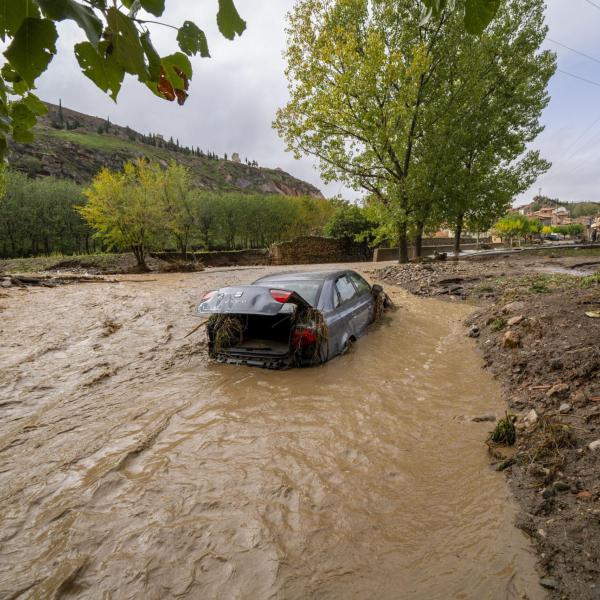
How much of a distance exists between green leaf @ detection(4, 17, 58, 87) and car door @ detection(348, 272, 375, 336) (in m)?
5.83

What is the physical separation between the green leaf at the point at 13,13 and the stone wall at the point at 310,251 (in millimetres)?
32372

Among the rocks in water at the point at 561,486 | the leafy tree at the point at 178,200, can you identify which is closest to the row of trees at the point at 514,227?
the leafy tree at the point at 178,200

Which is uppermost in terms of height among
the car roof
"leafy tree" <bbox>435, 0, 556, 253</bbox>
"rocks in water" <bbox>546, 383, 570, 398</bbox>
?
"leafy tree" <bbox>435, 0, 556, 253</bbox>

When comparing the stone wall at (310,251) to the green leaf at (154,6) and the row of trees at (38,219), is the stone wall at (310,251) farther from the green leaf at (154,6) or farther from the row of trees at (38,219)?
the green leaf at (154,6)

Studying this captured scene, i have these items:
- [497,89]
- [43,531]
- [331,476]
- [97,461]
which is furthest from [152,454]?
[497,89]

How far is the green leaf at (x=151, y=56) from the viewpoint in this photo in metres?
1.01

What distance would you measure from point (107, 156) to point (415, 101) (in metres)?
103

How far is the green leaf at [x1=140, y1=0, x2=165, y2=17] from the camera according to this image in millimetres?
959

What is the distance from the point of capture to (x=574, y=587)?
1.78 meters

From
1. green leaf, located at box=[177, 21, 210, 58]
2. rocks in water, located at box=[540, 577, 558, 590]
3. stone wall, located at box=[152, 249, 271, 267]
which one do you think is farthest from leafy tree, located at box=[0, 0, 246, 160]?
stone wall, located at box=[152, 249, 271, 267]

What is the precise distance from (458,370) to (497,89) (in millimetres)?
21525

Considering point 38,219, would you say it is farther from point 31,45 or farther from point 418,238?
point 31,45

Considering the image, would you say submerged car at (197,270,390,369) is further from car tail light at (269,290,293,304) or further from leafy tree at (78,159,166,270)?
leafy tree at (78,159,166,270)

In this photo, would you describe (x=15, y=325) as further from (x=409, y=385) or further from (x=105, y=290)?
(x=409, y=385)
